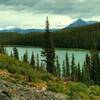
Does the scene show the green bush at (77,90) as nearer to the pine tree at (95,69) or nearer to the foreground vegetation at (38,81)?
the foreground vegetation at (38,81)

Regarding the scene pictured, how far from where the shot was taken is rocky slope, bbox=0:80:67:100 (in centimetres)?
1210

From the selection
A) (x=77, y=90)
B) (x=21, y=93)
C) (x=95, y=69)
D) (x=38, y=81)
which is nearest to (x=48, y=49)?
(x=95, y=69)

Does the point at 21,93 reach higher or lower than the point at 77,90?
higher

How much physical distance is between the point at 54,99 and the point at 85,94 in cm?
318

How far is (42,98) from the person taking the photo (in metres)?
13.4

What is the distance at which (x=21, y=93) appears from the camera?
42.1 ft

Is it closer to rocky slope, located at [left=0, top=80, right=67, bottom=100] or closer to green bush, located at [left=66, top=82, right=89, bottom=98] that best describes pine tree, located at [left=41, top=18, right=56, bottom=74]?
green bush, located at [left=66, top=82, right=89, bottom=98]

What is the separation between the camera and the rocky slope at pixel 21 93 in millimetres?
12101

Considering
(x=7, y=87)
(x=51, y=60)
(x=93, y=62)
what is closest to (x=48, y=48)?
(x=51, y=60)

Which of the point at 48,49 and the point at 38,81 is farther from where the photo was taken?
the point at 48,49

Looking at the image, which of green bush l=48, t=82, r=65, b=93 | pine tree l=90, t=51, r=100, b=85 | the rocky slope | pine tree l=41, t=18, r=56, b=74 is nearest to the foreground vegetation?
green bush l=48, t=82, r=65, b=93

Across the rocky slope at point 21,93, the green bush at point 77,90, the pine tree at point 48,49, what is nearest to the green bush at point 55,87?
the green bush at point 77,90

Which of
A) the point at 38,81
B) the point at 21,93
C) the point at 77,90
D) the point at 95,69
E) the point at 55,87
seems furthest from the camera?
the point at 95,69

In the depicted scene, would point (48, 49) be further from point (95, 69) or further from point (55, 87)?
point (55, 87)
